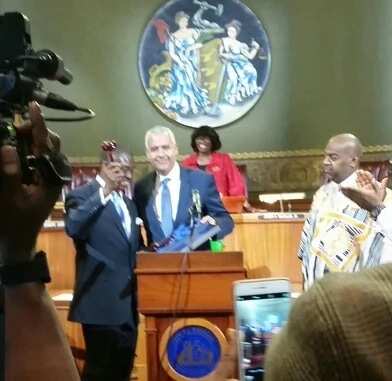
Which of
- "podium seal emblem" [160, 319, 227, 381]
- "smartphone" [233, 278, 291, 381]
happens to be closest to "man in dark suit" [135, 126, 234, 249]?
"podium seal emblem" [160, 319, 227, 381]

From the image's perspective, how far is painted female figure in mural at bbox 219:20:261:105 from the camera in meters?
7.86

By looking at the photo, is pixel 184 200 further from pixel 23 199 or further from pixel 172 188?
pixel 23 199

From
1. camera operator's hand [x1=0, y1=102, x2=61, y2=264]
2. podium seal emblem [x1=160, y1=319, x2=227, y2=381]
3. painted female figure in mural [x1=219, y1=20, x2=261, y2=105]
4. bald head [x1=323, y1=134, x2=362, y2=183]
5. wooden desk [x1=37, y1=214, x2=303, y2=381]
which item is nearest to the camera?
camera operator's hand [x1=0, y1=102, x2=61, y2=264]

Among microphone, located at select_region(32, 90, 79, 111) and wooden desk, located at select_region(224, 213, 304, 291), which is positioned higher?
microphone, located at select_region(32, 90, 79, 111)

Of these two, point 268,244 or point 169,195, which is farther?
point 268,244

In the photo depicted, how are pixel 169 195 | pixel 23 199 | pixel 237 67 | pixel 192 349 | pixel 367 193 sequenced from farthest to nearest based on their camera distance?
pixel 237 67 → pixel 169 195 → pixel 192 349 → pixel 367 193 → pixel 23 199

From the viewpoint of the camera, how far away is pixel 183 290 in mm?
3041

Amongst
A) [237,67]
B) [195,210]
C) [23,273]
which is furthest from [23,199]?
[237,67]

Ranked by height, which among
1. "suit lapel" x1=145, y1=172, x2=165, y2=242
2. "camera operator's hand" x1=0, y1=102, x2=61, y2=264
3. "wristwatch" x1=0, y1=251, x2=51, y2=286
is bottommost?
"suit lapel" x1=145, y1=172, x2=165, y2=242

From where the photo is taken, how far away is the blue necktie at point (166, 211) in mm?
3473

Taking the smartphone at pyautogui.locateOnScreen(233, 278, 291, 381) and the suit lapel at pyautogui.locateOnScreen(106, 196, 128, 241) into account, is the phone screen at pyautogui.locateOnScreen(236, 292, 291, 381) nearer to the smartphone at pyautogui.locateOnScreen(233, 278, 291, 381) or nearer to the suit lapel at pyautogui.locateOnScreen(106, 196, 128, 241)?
the smartphone at pyautogui.locateOnScreen(233, 278, 291, 381)

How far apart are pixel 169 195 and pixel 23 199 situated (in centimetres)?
262

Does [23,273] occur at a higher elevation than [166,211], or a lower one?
higher

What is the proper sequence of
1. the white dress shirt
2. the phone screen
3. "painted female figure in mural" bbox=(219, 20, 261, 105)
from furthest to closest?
"painted female figure in mural" bbox=(219, 20, 261, 105) < the white dress shirt < the phone screen
